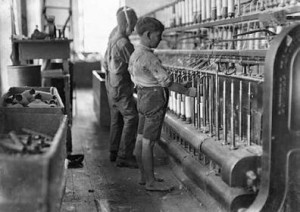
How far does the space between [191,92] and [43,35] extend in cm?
230

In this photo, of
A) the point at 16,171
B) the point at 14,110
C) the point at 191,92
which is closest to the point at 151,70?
the point at 191,92

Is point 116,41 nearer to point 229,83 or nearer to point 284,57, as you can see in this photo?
point 229,83

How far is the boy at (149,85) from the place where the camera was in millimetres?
3326

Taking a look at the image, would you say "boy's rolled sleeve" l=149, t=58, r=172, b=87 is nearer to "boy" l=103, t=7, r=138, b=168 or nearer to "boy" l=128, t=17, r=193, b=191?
"boy" l=128, t=17, r=193, b=191

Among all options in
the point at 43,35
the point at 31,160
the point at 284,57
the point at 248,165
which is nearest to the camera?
the point at 31,160

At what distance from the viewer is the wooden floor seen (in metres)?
3.24

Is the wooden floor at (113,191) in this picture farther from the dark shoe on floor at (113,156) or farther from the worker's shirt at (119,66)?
the worker's shirt at (119,66)

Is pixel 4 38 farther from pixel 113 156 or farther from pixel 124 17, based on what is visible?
pixel 113 156

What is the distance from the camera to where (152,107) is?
11.2 feet

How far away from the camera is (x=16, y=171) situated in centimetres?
203

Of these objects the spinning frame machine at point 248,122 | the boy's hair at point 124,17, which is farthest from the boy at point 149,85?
the boy's hair at point 124,17

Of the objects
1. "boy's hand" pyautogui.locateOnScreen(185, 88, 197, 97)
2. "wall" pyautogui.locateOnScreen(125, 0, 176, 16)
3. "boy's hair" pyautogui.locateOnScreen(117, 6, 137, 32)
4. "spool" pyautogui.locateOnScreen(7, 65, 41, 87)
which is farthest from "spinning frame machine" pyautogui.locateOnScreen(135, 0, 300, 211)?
"wall" pyautogui.locateOnScreen(125, 0, 176, 16)

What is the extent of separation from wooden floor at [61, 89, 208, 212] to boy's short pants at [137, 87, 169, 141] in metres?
0.49

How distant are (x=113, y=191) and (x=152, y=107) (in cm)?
79
